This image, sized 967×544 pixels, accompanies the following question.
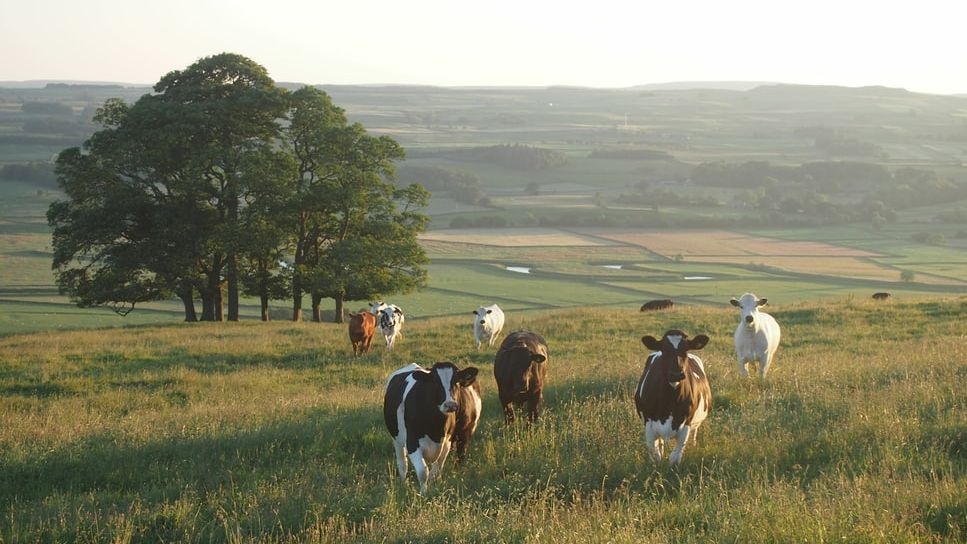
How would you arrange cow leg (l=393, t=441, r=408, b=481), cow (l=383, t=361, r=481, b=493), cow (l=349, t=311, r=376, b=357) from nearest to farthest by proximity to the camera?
cow (l=383, t=361, r=481, b=493)
cow leg (l=393, t=441, r=408, b=481)
cow (l=349, t=311, r=376, b=357)

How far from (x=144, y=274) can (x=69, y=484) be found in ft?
96.5

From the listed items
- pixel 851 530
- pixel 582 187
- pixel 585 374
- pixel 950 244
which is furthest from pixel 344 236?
pixel 582 187

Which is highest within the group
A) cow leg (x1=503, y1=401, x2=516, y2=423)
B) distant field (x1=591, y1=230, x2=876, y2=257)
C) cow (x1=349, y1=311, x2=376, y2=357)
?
cow leg (x1=503, y1=401, x2=516, y2=423)

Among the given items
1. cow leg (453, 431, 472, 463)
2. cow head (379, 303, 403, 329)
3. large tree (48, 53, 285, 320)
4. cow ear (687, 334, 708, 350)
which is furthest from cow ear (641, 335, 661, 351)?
large tree (48, 53, 285, 320)

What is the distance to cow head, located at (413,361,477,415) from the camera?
10.5m

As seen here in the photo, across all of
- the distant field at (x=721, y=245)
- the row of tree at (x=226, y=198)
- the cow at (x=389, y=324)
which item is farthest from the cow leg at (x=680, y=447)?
the distant field at (x=721, y=245)

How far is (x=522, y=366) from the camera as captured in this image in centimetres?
1323

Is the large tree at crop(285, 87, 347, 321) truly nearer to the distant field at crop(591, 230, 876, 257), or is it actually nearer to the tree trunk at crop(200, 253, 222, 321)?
the tree trunk at crop(200, 253, 222, 321)

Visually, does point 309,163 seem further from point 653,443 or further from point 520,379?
point 653,443

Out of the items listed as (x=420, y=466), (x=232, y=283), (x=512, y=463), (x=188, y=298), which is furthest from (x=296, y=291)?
(x=420, y=466)

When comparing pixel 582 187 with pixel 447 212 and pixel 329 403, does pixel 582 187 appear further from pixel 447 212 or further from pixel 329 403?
pixel 329 403

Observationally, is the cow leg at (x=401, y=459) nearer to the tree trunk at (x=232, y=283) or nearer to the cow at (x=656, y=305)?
the cow at (x=656, y=305)

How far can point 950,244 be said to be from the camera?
8512cm

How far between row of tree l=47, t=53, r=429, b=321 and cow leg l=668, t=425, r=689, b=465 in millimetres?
26259
